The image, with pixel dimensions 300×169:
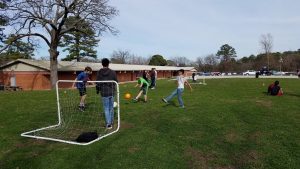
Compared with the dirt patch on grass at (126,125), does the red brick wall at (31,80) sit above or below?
above

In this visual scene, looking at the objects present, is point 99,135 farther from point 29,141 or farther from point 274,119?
point 274,119

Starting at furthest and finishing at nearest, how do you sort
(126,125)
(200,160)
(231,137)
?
(126,125) → (231,137) → (200,160)

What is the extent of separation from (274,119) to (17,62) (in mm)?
38750

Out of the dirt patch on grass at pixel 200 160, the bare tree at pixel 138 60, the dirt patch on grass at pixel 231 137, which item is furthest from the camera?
the bare tree at pixel 138 60

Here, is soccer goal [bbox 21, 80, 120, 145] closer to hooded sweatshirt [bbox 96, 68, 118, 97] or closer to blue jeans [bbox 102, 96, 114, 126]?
hooded sweatshirt [bbox 96, 68, 118, 97]

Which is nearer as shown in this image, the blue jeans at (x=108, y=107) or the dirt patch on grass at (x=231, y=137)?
the dirt patch on grass at (x=231, y=137)

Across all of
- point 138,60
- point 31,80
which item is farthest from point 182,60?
point 31,80

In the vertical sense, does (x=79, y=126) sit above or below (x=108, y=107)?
below

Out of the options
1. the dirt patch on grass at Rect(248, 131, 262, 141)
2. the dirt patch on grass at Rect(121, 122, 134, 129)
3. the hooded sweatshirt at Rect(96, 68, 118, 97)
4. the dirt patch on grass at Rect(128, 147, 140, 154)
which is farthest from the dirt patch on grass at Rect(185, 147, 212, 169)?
the hooded sweatshirt at Rect(96, 68, 118, 97)

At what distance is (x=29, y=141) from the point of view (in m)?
7.32

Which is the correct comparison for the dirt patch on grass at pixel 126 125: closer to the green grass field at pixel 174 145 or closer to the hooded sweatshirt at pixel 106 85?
the green grass field at pixel 174 145

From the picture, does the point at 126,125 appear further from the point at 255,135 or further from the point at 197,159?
the point at 255,135

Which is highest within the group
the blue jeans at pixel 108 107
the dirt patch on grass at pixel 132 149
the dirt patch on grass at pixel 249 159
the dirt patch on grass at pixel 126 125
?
the blue jeans at pixel 108 107

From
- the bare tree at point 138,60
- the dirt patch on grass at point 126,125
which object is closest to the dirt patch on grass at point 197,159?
the dirt patch on grass at point 126,125
